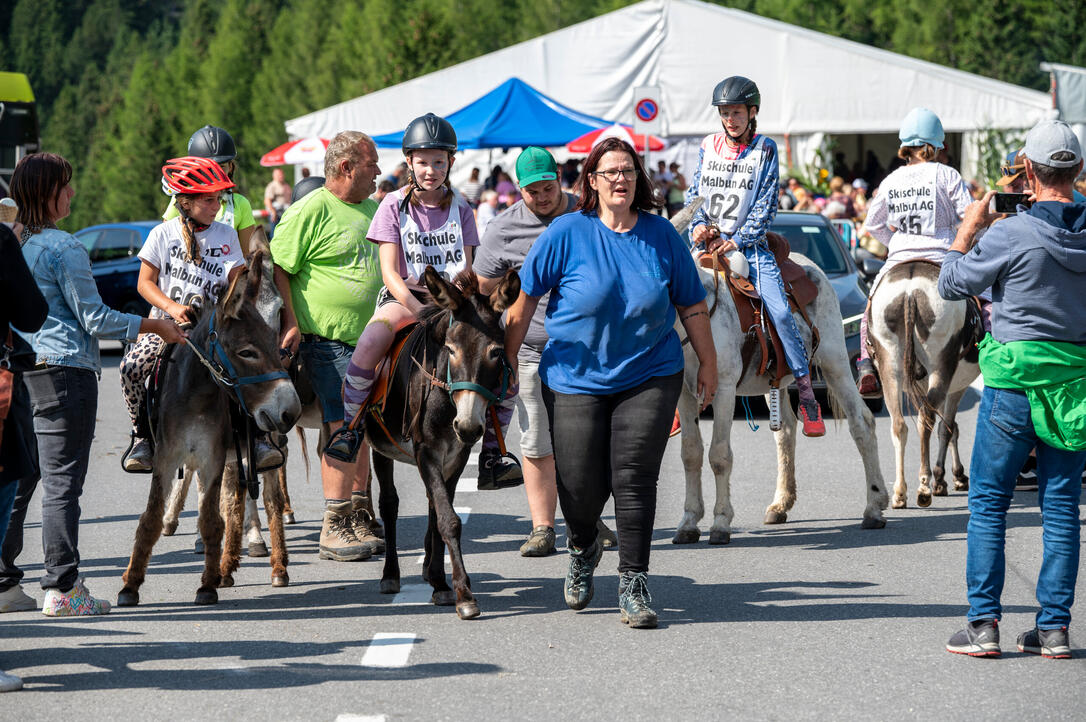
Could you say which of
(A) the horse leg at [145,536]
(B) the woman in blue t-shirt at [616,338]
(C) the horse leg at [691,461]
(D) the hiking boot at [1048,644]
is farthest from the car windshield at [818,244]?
(A) the horse leg at [145,536]

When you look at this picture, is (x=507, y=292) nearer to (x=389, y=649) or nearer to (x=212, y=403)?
(x=212, y=403)

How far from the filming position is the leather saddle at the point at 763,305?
30.1 ft

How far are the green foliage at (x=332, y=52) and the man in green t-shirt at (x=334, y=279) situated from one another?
1643 inches

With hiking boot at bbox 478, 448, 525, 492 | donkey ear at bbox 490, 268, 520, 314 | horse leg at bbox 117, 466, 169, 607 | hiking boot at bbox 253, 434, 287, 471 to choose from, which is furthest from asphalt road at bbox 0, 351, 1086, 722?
donkey ear at bbox 490, 268, 520, 314

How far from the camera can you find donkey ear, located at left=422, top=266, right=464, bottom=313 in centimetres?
666

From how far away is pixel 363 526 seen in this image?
885cm

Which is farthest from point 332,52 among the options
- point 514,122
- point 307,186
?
point 307,186

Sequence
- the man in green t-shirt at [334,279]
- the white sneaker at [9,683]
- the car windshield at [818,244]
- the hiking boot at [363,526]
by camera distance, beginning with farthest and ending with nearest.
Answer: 1. the car windshield at [818,244]
2. the hiking boot at [363,526]
3. the man in green t-shirt at [334,279]
4. the white sneaker at [9,683]

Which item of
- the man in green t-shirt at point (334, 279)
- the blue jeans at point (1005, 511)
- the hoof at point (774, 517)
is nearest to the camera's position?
the blue jeans at point (1005, 511)

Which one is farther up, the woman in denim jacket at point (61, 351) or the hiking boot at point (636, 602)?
the woman in denim jacket at point (61, 351)

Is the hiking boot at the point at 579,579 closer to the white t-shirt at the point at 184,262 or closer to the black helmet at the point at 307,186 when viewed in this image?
the white t-shirt at the point at 184,262

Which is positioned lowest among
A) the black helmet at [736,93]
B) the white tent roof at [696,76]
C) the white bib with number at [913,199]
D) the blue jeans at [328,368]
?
the blue jeans at [328,368]

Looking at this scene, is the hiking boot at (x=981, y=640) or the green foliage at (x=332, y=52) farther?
the green foliage at (x=332, y=52)

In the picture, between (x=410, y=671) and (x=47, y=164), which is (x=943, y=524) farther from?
(x=47, y=164)
